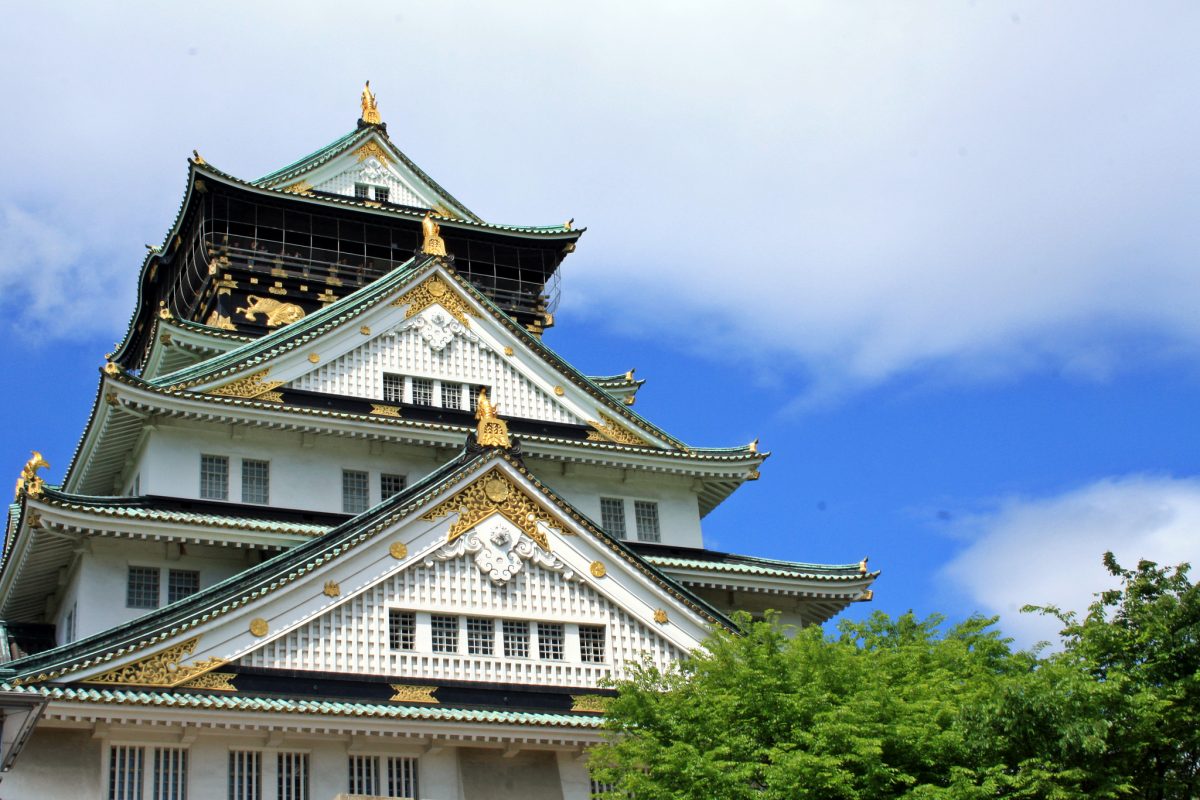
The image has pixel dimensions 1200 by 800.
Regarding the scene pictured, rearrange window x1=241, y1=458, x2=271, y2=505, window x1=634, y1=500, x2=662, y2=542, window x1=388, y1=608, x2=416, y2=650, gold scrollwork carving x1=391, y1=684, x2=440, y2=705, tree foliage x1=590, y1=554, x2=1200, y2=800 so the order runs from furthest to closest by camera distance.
→ window x1=634, y1=500, x2=662, y2=542 < window x1=241, y1=458, x2=271, y2=505 < window x1=388, y1=608, x2=416, y2=650 < gold scrollwork carving x1=391, y1=684, x2=440, y2=705 < tree foliage x1=590, y1=554, x2=1200, y2=800

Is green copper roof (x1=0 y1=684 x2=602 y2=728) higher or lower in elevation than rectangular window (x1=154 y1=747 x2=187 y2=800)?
higher

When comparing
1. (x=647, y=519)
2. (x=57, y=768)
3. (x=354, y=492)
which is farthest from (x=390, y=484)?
(x=57, y=768)

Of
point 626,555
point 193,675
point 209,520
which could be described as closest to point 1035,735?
point 626,555

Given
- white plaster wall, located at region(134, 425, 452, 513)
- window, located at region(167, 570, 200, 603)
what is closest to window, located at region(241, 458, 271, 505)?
white plaster wall, located at region(134, 425, 452, 513)

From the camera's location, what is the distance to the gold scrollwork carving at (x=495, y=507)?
91.5ft

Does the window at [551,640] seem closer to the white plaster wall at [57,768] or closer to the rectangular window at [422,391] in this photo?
the white plaster wall at [57,768]

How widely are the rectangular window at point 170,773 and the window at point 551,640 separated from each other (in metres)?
6.98

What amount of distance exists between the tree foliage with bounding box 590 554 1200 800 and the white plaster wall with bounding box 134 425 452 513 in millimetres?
10845

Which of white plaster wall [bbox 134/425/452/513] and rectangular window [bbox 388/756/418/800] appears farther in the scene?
white plaster wall [bbox 134/425/452/513]

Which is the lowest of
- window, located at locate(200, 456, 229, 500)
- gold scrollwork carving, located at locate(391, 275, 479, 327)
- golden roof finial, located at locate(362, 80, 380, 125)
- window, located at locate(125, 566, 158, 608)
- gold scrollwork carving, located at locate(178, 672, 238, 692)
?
gold scrollwork carving, located at locate(178, 672, 238, 692)

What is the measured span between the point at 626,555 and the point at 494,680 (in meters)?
3.63

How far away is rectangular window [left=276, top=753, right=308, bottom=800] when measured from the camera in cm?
2494

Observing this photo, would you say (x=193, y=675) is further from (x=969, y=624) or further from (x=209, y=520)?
(x=969, y=624)

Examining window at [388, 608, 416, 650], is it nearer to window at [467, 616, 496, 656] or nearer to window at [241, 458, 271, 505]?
window at [467, 616, 496, 656]
